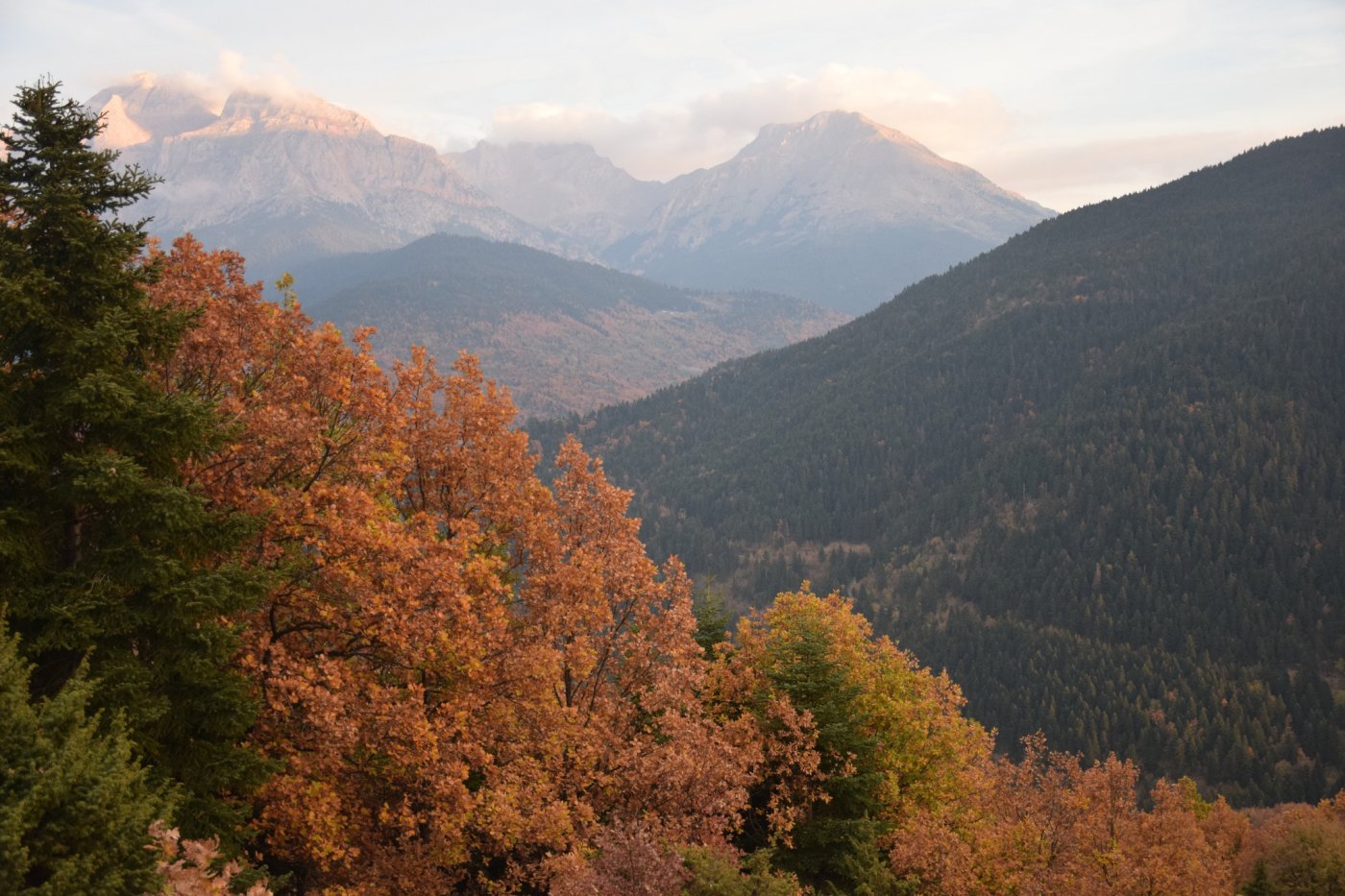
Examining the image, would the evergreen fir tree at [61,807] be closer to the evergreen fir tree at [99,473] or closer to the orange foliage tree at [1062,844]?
the evergreen fir tree at [99,473]

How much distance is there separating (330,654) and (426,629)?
3.73m

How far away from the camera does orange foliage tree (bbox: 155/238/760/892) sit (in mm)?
19016

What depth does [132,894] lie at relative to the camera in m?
11.7

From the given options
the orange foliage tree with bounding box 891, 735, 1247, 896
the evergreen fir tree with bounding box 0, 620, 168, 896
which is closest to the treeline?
the evergreen fir tree with bounding box 0, 620, 168, 896

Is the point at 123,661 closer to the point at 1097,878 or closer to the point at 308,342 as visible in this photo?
the point at 308,342

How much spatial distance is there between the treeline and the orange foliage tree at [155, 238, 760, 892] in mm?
107

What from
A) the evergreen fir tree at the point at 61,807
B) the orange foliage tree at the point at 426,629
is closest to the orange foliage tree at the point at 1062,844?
the orange foliage tree at the point at 426,629

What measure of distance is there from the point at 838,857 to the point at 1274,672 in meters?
181

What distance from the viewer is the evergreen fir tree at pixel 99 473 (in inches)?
559

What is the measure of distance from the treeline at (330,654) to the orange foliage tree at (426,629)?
0.11 meters

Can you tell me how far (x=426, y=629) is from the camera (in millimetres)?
18875

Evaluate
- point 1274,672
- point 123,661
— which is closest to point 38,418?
point 123,661

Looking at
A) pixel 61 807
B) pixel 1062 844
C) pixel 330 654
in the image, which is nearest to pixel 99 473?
pixel 61 807

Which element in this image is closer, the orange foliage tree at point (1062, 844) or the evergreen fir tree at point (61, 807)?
the evergreen fir tree at point (61, 807)
